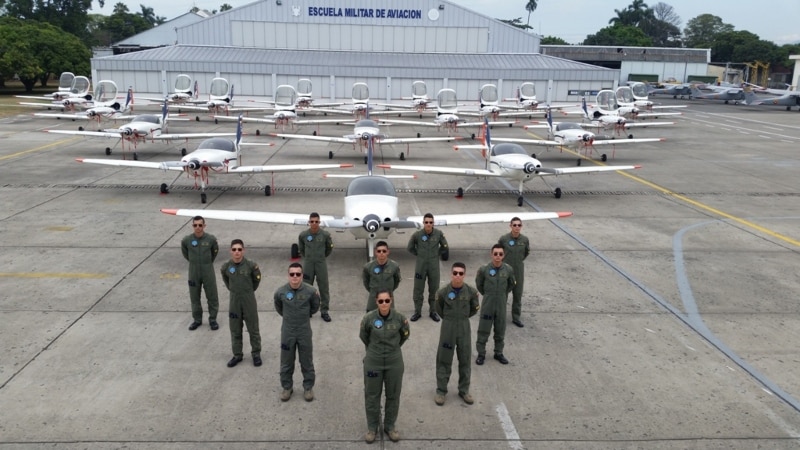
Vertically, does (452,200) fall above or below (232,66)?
below

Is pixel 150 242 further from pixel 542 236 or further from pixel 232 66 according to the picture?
pixel 232 66

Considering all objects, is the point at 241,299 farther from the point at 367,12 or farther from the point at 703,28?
the point at 703,28

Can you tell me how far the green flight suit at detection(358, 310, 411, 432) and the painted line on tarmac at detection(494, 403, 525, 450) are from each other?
1405mm

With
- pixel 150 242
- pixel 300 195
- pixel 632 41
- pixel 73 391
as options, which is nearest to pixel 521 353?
pixel 73 391

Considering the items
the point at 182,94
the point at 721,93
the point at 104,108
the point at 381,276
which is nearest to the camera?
the point at 381,276

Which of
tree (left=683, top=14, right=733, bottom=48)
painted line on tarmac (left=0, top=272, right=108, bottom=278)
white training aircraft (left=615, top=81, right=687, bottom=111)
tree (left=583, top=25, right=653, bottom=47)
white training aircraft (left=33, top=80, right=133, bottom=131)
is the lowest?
painted line on tarmac (left=0, top=272, right=108, bottom=278)

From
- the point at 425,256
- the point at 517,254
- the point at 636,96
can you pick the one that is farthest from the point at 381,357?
the point at 636,96

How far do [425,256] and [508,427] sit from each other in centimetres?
357

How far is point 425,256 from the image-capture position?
376 inches

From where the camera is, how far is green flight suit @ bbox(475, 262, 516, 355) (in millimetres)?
7891

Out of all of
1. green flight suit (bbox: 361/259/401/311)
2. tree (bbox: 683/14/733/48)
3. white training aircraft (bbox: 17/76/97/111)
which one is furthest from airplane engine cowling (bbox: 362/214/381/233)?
tree (bbox: 683/14/733/48)

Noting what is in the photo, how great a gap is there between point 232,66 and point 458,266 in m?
51.4

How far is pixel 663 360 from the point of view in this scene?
8.30 metres

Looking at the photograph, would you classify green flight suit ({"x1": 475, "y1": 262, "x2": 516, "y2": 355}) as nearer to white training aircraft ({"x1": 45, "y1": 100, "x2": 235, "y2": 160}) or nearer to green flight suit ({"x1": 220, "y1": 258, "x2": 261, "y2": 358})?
green flight suit ({"x1": 220, "y1": 258, "x2": 261, "y2": 358})
